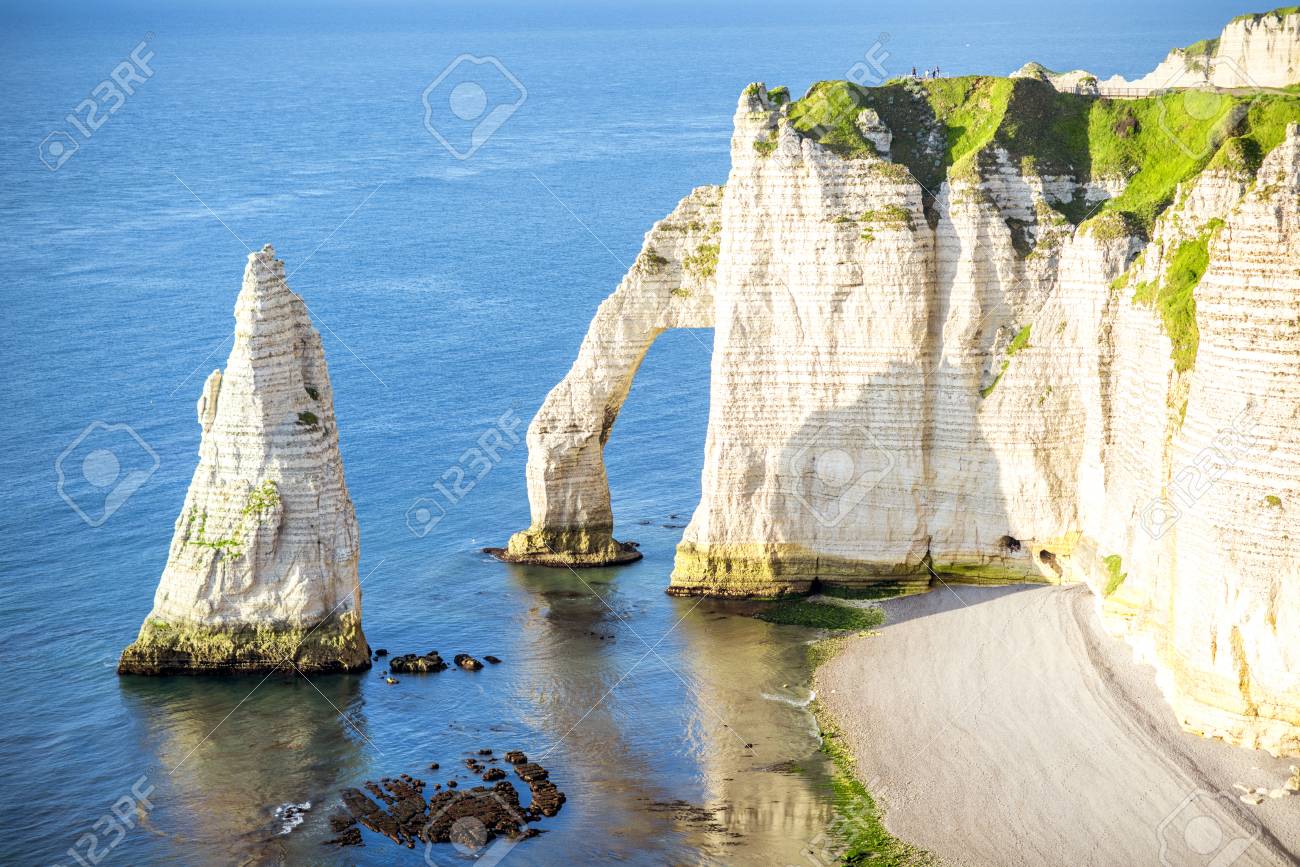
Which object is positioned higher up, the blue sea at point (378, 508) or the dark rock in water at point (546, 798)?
the blue sea at point (378, 508)

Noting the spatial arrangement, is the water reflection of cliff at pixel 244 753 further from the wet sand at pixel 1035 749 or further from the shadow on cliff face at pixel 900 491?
the shadow on cliff face at pixel 900 491

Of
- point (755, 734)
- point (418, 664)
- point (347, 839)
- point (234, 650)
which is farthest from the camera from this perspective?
point (418, 664)

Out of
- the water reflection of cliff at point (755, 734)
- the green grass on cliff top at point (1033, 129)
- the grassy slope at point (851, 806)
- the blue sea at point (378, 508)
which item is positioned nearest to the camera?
the grassy slope at point (851, 806)

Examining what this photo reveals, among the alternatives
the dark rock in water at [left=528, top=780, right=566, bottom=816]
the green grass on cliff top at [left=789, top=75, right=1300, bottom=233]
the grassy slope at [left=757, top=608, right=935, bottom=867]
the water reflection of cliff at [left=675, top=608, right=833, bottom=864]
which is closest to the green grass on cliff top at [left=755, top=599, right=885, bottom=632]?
the grassy slope at [left=757, top=608, right=935, bottom=867]

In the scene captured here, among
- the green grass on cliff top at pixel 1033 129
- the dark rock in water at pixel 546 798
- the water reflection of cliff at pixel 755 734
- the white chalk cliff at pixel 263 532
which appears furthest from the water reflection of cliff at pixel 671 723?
the green grass on cliff top at pixel 1033 129

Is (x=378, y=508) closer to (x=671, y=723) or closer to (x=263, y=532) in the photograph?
(x=263, y=532)

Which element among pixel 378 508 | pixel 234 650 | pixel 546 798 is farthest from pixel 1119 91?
pixel 234 650

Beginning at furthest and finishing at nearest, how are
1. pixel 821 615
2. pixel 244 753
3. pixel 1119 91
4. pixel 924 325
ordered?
pixel 1119 91
pixel 821 615
pixel 924 325
pixel 244 753

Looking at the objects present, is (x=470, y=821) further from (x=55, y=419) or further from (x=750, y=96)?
(x=55, y=419)
